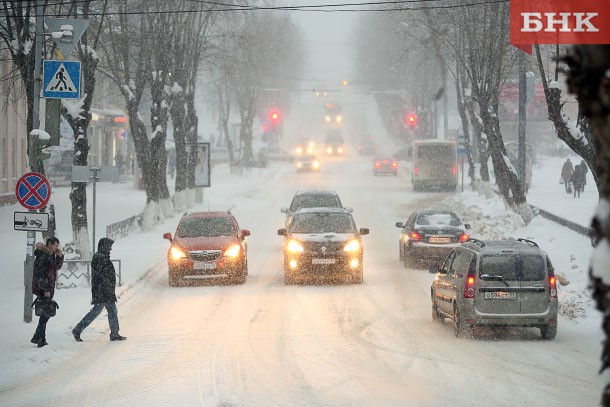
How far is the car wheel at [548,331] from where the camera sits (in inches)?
624

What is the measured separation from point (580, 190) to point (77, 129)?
92.1 feet

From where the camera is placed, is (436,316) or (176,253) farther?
(176,253)

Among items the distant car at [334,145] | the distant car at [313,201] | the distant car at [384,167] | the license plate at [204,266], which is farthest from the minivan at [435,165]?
the distant car at [334,145]

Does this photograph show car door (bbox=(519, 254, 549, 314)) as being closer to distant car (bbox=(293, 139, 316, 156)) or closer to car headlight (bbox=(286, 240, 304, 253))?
car headlight (bbox=(286, 240, 304, 253))

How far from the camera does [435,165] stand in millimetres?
60094

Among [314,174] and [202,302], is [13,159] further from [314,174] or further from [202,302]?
[314,174]

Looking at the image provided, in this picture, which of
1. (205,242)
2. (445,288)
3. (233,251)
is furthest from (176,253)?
(445,288)

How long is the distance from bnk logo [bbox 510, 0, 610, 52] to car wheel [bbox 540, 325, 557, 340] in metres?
5.26

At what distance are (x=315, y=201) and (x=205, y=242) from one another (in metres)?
8.91

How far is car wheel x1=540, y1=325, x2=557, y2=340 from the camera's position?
15.9 metres

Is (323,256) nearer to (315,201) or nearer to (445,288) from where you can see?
(445,288)

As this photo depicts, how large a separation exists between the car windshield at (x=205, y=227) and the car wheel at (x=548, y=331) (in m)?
10.3

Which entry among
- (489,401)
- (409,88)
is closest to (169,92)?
(489,401)

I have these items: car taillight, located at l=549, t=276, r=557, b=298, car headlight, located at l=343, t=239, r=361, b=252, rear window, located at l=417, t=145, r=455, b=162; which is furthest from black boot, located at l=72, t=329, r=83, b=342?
rear window, located at l=417, t=145, r=455, b=162
